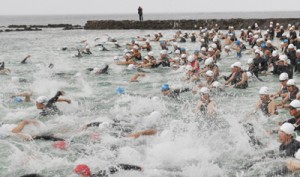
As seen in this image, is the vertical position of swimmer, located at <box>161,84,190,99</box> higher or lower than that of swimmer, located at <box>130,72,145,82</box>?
higher

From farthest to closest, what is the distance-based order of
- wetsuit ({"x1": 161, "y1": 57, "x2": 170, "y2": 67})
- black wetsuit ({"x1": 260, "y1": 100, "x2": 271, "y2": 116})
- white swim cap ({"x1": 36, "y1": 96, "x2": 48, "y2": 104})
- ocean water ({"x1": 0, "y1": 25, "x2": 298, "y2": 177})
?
wetsuit ({"x1": 161, "y1": 57, "x2": 170, "y2": 67}) < white swim cap ({"x1": 36, "y1": 96, "x2": 48, "y2": 104}) < black wetsuit ({"x1": 260, "y1": 100, "x2": 271, "y2": 116}) < ocean water ({"x1": 0, "y1": 25, "x2": 298, "y2": 177})

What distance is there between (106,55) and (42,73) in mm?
8797

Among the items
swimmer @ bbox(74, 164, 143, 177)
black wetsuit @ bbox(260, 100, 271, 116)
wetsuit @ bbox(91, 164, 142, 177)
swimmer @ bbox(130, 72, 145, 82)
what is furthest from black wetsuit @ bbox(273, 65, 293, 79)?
wetsuit @ bbox(91, 164, 142, 177)

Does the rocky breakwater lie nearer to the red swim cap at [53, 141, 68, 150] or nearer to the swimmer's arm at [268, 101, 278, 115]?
the swimmer's arm at [268, 101, 278, 115]

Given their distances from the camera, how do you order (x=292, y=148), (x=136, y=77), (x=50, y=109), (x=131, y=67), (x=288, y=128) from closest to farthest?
(x=288, y=128)
(x=292, y=148)
(x=50, y=109)
(x=136, y=77)
(x=131, y=67)

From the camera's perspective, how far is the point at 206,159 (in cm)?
866

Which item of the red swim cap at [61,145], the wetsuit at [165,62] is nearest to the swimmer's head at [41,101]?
the red swim cap at [61,145]

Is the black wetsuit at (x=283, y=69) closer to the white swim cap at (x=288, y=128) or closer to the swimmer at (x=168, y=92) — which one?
the swimmer at (x=168, y=92)

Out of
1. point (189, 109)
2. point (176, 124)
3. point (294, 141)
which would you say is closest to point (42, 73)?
point (189, 109)

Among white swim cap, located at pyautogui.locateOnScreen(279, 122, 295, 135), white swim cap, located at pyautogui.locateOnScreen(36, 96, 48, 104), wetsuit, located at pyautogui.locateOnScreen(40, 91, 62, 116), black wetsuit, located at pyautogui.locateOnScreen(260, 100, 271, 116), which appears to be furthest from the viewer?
wetsuit, located at pyautogui.locateOnScreen(40, 91, 62, 116)

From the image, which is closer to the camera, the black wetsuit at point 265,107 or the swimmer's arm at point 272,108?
Answer: the swimmer's arm at point 272,108

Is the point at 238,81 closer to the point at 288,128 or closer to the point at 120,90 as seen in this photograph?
the point at 120,90

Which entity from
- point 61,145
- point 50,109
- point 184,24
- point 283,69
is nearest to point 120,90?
point 50,109

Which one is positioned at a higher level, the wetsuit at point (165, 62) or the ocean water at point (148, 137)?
the wetsuit at point (165, 62)
